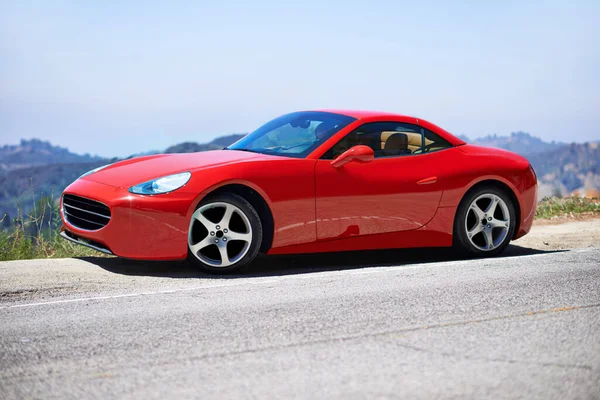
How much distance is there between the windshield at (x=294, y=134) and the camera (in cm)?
832

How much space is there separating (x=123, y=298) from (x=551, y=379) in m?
3.51

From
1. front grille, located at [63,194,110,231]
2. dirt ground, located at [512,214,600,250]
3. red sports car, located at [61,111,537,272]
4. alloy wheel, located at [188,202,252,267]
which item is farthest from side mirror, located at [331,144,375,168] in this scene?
dirt ground, located at [512,214,600,250]

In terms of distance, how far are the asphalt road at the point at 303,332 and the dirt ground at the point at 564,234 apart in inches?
93.2

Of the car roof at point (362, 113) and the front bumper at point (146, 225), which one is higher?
the car roof at point (362, 113)

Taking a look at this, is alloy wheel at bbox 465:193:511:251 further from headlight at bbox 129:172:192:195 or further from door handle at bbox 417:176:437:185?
headlight at bbox 129:172:192:195

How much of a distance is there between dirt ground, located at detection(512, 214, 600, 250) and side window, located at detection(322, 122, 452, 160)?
→ 2.34 meters

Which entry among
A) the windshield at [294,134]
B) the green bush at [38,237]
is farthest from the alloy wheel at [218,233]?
the green bush at [38,237]

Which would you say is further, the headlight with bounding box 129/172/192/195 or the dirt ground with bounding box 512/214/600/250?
the dirt ground with bounding box 512/214/600/250

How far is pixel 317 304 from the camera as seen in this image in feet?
19.6

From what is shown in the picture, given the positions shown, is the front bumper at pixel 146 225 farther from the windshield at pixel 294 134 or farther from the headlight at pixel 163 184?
→ the windshield at pixel 294 134

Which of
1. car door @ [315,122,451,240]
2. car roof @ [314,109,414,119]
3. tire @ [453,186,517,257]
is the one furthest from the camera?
tire @ [453,186,517,257]

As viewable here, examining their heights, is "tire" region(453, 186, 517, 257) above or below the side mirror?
below

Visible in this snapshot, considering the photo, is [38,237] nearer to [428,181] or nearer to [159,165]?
[159,165]

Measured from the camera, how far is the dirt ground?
1050 centimetres
